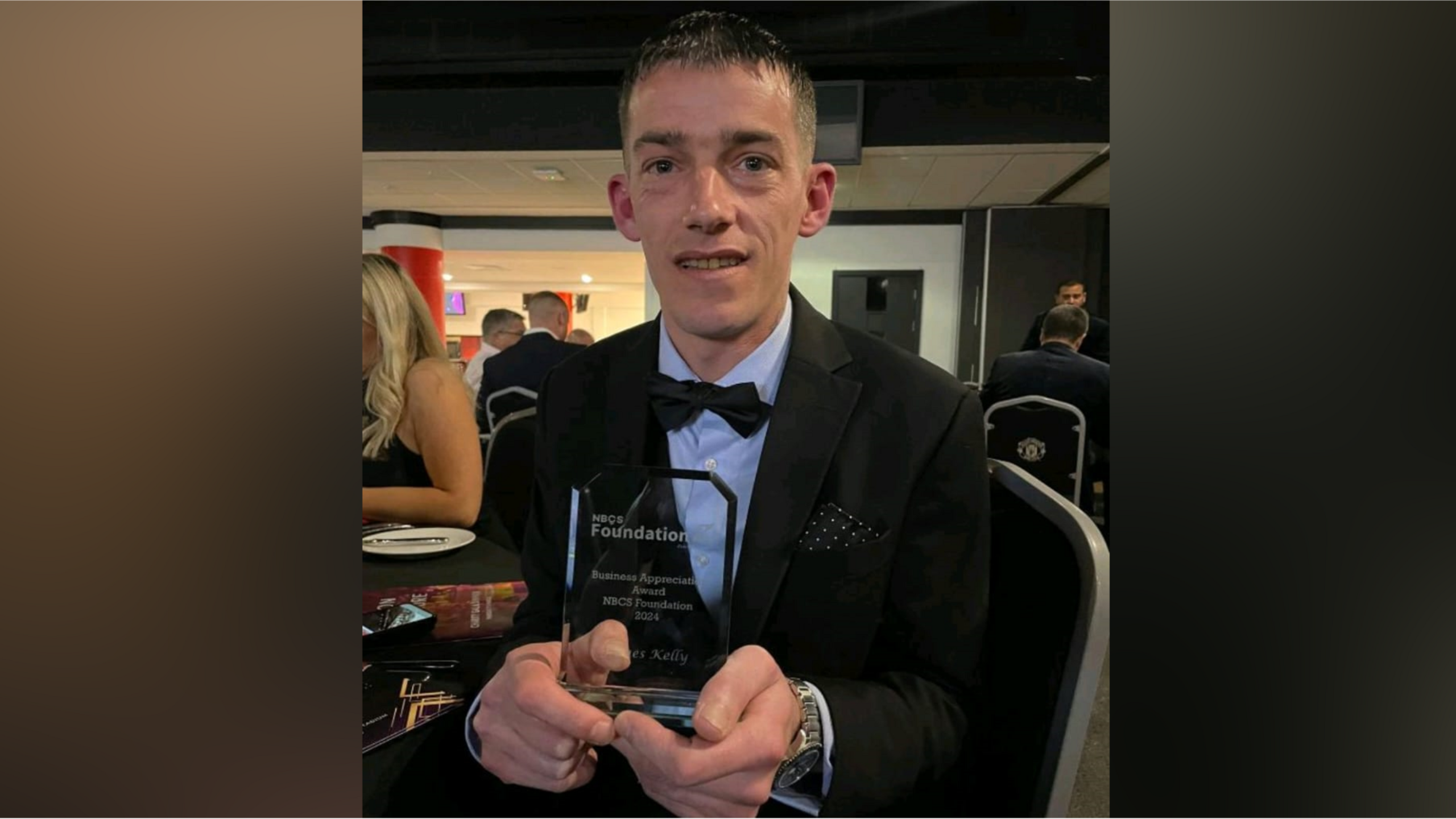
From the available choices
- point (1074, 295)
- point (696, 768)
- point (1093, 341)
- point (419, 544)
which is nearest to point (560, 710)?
point (696, 768)

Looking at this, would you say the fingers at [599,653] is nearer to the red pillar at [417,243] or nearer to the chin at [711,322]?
the chin at [711,322]

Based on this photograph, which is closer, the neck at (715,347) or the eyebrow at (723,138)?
the eyebrow at (723,138)

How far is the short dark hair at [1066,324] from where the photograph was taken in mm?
3248

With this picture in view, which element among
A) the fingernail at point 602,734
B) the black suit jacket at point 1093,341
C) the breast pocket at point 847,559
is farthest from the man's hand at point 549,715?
the black suit jacket at point 1093,341

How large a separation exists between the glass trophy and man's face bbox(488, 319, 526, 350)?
450 cm

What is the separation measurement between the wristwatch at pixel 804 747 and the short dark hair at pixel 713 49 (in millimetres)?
611

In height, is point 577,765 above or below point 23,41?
below

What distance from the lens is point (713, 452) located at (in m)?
0.84

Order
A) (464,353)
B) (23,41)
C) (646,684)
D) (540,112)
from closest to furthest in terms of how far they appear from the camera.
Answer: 1. (23,41)
2. (646,684)
3. (540,112)
4. (464,353)

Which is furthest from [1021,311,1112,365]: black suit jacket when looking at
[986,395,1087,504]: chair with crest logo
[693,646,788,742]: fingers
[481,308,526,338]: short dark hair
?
[481,308,526,338]: short dark hair

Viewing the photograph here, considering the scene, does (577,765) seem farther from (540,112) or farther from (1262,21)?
(540,112)

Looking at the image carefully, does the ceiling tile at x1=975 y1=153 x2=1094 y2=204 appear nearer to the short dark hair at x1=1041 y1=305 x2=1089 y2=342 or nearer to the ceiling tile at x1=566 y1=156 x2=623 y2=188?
the short dark hair at x1=1041 y1=305 x2=1089 y2=342

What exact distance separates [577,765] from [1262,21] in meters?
0.70

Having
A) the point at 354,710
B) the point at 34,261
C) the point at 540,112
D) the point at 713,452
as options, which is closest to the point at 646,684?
the point at 354,710
